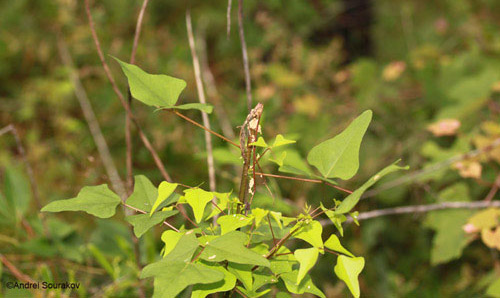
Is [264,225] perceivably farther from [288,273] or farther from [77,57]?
[77,57]

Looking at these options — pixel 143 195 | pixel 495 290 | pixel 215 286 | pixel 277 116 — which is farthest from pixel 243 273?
pixel 277 116

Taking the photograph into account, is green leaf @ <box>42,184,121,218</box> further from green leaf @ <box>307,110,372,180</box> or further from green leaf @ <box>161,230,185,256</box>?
green leaf @ <box>307,110,372,180</box>

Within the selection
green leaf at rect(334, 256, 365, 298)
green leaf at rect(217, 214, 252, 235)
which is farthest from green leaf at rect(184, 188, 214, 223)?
green leaf at rect(334, 256, 365, 298)

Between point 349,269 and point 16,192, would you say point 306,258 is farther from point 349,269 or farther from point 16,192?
point 16,192

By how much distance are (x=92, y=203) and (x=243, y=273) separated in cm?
16

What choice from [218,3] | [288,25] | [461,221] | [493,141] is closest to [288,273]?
[461,221]

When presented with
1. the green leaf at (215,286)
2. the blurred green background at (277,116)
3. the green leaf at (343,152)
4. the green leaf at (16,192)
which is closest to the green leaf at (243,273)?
the green leaf at (215,286)

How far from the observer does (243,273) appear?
39 centimetres

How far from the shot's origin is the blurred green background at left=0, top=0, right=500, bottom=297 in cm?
88

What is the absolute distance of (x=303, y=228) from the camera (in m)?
0.39

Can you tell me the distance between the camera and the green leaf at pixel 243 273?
39 centimetres

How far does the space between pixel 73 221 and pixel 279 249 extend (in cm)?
100

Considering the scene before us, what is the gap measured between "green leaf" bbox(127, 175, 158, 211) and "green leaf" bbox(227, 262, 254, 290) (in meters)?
0.11

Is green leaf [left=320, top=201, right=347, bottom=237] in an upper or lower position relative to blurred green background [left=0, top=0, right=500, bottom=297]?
upper
